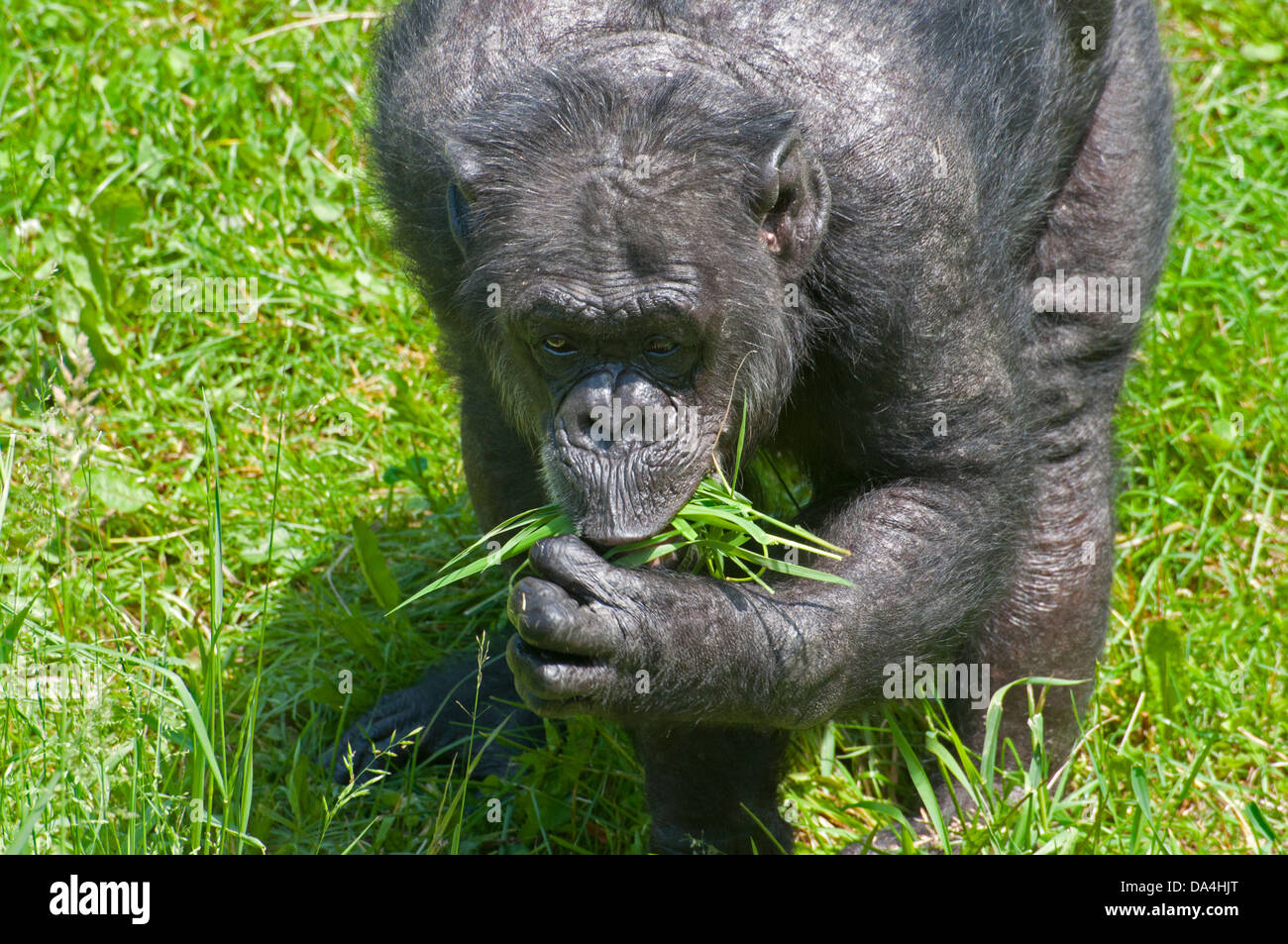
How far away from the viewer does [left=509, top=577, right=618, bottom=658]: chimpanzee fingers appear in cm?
416

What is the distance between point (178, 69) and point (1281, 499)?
Answer: 6.21 m

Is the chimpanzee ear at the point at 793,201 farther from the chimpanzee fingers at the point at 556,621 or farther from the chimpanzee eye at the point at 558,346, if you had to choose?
the chimpanzee fingers at the point at 556,621

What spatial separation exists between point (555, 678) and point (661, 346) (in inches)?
43.9

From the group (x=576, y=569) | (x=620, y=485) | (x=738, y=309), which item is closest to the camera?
(x=576, y=569)

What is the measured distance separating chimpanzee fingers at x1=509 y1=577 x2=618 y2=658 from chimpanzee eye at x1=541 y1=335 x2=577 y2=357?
2.71 feet

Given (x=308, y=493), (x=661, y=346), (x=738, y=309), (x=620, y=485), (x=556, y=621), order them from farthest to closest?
(x=308, y=493) < (x=738, y=309) < (x=661, y=346) < (x=620, y=485) < (x=556, y=621)

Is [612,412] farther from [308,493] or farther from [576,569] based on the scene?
[308,493]

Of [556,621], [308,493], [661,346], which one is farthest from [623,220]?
[308,493]

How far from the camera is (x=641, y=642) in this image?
4.36m

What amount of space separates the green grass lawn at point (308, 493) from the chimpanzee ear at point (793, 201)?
5.83 ft

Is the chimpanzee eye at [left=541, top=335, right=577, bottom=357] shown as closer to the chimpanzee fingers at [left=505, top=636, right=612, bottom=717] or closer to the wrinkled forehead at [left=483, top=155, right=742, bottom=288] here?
the wrinkled forehead at [left=483, top=155, right=742, bottom=288]

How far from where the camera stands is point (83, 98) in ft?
26.6

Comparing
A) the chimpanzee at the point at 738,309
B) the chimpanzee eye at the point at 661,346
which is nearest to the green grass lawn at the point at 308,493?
the chimpanzee at the point at 738,309

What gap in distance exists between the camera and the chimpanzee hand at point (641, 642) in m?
4.22
